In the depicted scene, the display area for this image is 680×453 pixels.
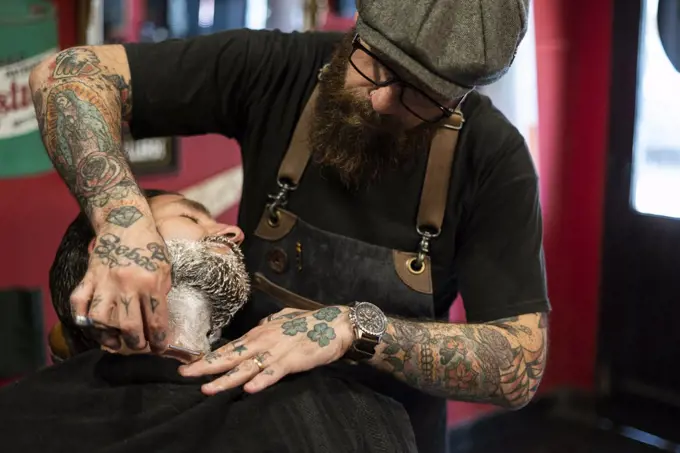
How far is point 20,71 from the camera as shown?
220 cm

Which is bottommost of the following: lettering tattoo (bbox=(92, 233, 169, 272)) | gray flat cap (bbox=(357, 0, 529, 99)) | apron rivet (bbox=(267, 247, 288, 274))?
apron rivet (bbox=(267, 247, 288, 274))

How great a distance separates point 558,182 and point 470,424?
4.51 feet

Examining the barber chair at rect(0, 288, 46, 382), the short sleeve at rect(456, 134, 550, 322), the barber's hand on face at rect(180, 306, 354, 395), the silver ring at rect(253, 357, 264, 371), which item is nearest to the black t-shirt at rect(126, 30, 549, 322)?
the short sleeve at rect(456, 134, 550, 322)

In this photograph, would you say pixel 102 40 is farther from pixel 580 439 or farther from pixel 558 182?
pixel 580 439

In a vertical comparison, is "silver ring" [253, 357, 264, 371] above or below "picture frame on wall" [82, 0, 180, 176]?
below

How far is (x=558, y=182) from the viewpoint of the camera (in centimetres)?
411

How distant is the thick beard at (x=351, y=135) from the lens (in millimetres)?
1616

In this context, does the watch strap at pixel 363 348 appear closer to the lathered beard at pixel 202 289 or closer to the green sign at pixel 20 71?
the lathered beard at pixel 202 289

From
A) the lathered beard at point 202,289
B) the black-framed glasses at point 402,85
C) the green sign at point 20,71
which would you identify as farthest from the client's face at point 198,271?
the green sign at point 20,71

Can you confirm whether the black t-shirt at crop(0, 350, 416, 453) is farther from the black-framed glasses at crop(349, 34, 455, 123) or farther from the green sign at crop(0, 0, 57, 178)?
the green sign at crop(0, 0, 57, 178)

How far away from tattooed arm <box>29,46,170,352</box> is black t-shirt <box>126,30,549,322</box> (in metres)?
0.13

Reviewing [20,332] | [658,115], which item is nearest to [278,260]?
[20,332]

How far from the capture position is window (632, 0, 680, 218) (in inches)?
147

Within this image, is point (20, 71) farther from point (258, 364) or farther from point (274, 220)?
point (258, 364)
